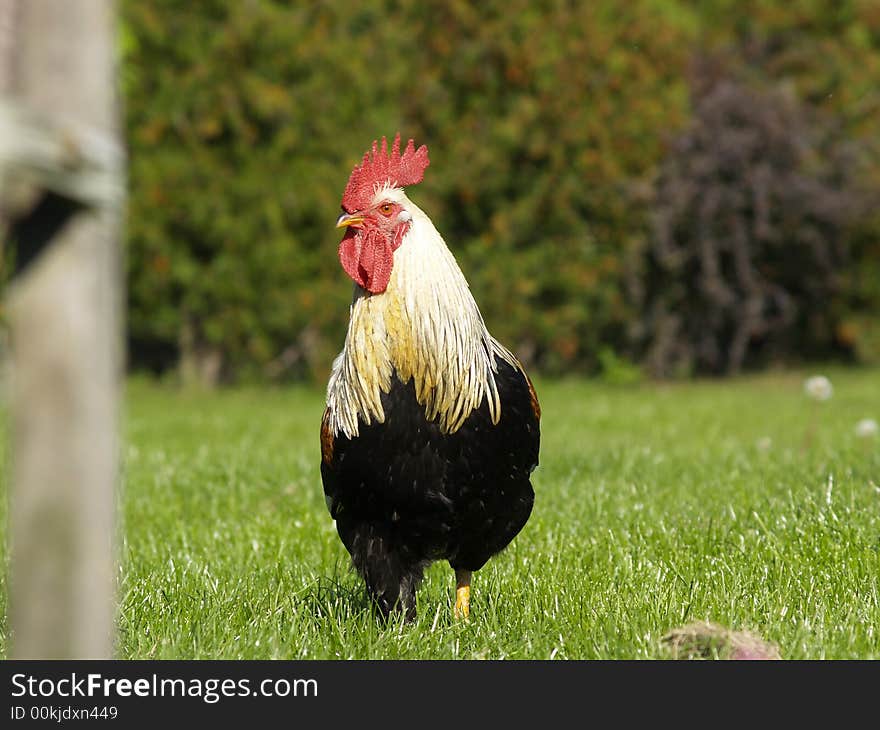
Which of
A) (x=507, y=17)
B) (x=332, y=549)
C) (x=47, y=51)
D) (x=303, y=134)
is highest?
(x=507, y=17)

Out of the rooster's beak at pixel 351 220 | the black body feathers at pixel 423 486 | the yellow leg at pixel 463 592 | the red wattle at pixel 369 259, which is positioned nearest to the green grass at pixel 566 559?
the yellow leg at pixel 463 592

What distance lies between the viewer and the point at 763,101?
1537cm

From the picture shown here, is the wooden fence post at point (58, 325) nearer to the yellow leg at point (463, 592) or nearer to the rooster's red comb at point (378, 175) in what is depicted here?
the rooster's red comb at point (378, 175)

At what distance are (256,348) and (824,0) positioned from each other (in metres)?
11.0

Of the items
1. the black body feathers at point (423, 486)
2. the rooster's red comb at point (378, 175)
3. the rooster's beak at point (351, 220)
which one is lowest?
the black body feathers at point (423, 486)

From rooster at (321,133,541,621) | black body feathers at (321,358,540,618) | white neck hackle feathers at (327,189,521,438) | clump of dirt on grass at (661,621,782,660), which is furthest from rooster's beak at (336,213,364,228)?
clump of dirt on grass at (661,621,782,660)

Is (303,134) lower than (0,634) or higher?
higher

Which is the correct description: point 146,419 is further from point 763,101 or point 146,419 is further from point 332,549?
point 763,101

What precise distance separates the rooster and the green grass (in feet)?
0.91

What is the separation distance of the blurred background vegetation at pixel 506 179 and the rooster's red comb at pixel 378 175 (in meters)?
10.4

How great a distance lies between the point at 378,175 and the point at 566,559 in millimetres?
1825

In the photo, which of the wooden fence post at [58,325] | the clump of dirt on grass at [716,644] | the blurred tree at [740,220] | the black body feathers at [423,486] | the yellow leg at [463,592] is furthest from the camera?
the blurred tree at [740,220]

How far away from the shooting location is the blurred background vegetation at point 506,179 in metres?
14.4
